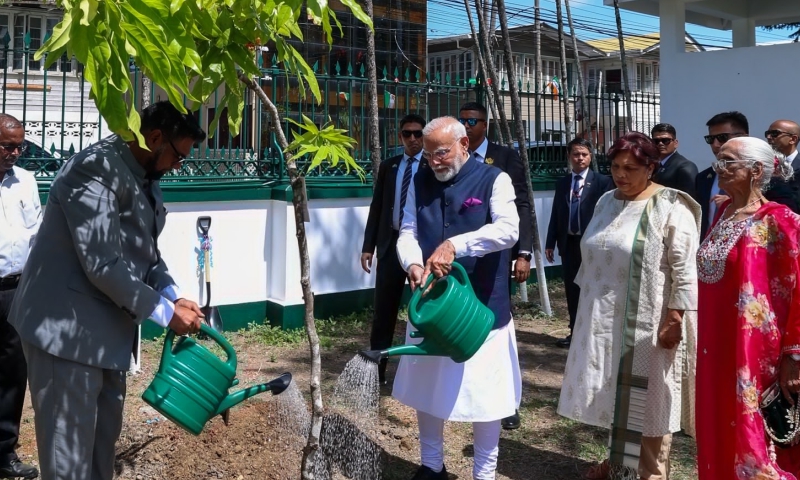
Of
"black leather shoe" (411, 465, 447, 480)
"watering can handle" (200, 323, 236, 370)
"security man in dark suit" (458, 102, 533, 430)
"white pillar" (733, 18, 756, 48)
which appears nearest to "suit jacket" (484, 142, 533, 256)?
"security man in dark suit" (458, 102, 533, 430)

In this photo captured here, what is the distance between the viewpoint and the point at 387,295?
5.74 meters

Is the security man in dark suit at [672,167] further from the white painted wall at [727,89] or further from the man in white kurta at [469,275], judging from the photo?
the white painted wall at [727,89]

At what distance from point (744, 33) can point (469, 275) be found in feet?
33.1

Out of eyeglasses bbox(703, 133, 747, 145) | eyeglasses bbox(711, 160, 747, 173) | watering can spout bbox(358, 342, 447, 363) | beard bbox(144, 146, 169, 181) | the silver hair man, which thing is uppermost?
eyeglasses bbox(703, 133, 747, 145)

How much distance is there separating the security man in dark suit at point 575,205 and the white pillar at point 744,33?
6.86 meters

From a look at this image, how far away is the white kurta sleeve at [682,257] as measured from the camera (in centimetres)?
381

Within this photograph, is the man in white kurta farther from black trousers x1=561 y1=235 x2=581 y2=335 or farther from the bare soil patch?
black trousers x1=561 y1=235 x2=581 y2=335

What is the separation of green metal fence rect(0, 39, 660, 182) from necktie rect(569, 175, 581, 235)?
73.0 inches

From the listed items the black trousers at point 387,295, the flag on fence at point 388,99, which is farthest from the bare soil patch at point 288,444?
the flag on fence at point 388,99

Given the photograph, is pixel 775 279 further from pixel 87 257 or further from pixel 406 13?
pixel 406 13

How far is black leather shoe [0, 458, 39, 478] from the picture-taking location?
4113 mm

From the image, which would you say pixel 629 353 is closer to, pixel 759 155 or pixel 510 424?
pixel 759 155

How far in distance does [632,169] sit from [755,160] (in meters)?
0.65

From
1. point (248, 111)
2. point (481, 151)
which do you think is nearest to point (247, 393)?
point (481, 151)
